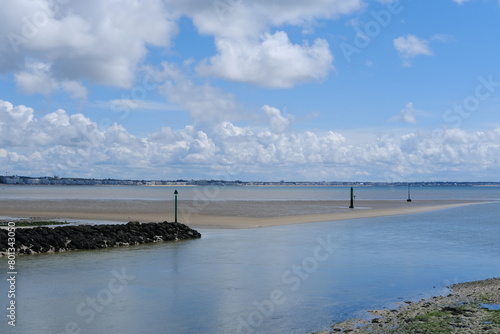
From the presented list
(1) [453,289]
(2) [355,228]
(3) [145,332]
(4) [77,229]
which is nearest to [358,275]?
(1) [453,289]

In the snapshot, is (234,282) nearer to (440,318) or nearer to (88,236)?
(440,318)

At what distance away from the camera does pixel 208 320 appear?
43.7ft

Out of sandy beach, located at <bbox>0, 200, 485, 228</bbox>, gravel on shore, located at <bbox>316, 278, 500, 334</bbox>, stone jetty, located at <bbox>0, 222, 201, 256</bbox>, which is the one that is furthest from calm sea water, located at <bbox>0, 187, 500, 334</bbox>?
sandy beach, located at <bbox>0, 200, 485, 228</bbox>

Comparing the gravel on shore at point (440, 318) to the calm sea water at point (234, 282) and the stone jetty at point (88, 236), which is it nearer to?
the calm sea water at point (234, 282)

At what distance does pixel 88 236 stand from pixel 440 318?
20.2 metres

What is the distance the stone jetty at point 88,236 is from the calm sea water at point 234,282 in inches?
42.5

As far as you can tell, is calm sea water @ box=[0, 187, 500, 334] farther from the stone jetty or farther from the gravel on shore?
the stone jetty

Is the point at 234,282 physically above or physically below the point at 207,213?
above

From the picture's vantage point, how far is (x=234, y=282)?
18.1 metres

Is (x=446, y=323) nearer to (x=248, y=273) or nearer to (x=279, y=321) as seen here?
(x=279, y=321)

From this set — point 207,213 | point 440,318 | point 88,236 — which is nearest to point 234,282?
point 440,318

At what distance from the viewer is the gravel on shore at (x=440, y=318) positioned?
11648mm

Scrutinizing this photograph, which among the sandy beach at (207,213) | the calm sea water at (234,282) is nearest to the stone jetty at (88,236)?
the calm sea water at (234,282)

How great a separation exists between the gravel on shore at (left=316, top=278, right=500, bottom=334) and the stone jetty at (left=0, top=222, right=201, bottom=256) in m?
17.6
